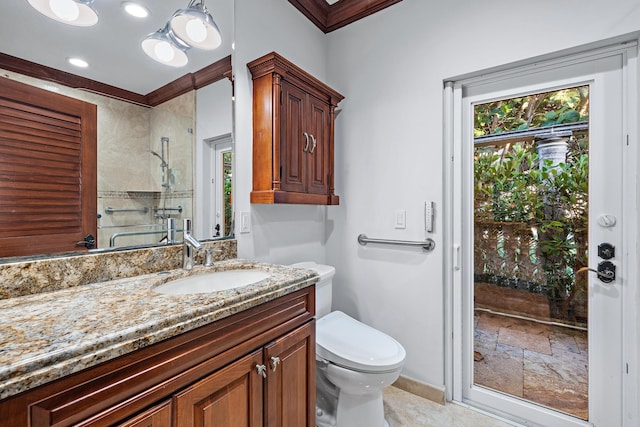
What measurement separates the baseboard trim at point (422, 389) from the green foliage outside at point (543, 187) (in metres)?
0.80

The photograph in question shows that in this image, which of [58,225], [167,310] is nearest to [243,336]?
[167,310]

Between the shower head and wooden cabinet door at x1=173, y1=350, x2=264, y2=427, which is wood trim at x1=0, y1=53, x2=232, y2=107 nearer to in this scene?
the shower head

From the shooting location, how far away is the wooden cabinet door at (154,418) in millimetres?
665

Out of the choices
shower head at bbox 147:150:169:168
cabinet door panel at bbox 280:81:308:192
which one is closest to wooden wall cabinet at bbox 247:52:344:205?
cabinet door panel at bbox 280:81:308:192

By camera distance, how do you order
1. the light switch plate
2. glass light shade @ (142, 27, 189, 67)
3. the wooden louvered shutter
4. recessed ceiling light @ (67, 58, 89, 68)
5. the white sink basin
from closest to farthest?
the wooden louvered shutter → recessed ceiling light @ (67, 58, 89, 68) → the white sink basin → glass light shade @ (142, 27, 189, 67) → the light switch plate

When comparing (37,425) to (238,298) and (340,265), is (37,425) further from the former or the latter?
(340,265)

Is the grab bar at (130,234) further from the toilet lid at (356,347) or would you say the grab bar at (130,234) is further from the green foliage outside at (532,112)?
the green foliage outside at (532,112)

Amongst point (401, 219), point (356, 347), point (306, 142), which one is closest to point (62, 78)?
point (306, 142)

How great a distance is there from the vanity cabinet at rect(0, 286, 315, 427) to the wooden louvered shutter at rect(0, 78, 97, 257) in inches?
24.4

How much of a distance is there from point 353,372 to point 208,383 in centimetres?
75

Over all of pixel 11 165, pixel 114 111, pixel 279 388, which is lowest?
pixel 279 388

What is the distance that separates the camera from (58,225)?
1.01m

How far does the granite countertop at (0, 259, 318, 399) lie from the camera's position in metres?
0.53

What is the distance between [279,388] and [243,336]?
0.28 m
